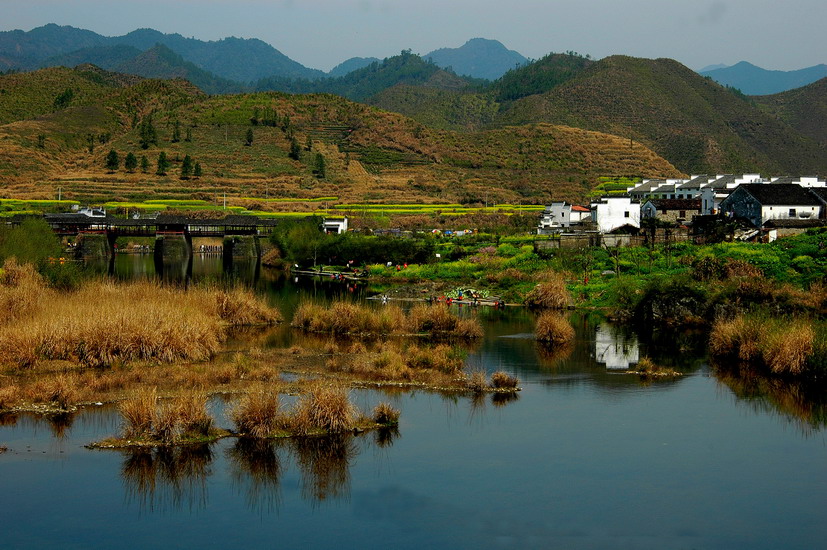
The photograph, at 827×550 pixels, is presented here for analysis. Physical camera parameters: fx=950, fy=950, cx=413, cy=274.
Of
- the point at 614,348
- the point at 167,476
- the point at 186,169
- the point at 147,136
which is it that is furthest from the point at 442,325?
the point at 147,136

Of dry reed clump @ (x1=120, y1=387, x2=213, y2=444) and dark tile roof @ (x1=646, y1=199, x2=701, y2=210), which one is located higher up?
dark tile roof @ (x1=646, y1=199, x2=701, y2=210)

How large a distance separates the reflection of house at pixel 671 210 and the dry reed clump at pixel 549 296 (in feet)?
93.5

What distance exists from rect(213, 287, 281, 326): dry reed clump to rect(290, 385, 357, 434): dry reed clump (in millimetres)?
16183

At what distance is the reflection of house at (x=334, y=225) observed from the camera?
83281 millimetres

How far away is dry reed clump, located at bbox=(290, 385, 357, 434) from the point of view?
2312 centimetres

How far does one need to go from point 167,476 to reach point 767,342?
2014 centimetres

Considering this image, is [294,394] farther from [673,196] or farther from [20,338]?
[673,196]

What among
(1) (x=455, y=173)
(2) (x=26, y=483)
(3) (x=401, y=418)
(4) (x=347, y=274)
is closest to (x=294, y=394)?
(3) (x=401, y=418)

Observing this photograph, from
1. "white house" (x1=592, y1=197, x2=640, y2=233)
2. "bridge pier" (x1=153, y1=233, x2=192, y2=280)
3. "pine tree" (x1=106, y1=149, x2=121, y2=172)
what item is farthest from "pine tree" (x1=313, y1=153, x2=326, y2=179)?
"white house" (x1=592, y1=197, x2=640, y2=233)

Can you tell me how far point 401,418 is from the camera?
25234mm

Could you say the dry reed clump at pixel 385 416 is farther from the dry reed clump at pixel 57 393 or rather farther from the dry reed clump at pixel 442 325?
the dry reed clump at pixel 442 325

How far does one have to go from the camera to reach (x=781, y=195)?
62.7 metres

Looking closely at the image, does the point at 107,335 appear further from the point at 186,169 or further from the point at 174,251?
the point at 186,169

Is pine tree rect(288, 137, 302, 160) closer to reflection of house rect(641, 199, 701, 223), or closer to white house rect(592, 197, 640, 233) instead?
reflection of house rect(641, 199, 701, 223)
